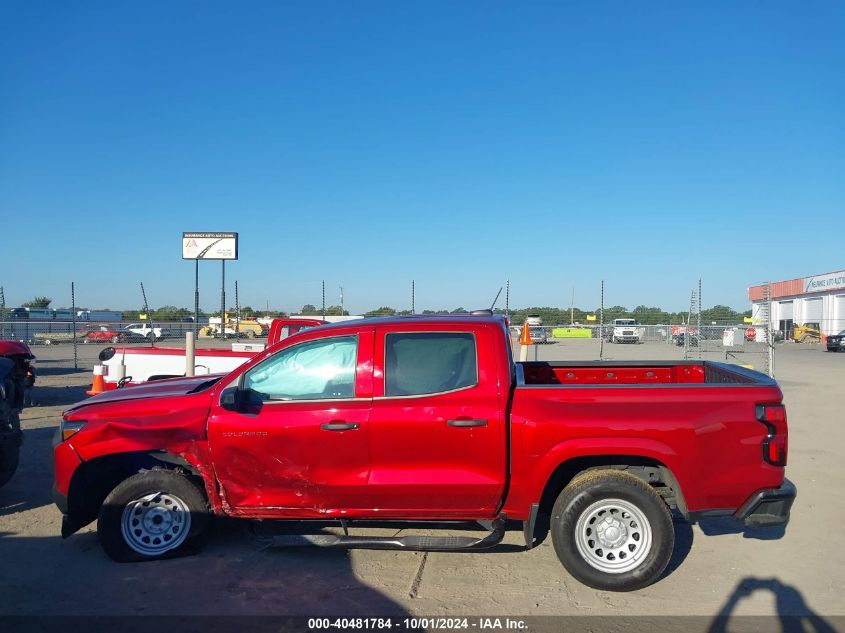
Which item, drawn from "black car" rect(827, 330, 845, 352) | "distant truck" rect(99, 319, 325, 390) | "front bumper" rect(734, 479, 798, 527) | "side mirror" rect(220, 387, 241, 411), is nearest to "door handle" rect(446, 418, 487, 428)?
"side mirror" rect(220, 387, 241, 411)

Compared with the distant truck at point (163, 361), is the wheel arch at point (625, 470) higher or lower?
lower

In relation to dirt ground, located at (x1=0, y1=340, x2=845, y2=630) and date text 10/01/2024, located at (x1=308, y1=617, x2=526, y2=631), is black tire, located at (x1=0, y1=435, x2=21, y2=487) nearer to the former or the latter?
dirt ground, located at (x1=0, y1=340, x2=845, y2=630)

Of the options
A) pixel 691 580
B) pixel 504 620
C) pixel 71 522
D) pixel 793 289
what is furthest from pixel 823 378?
pixel 793 289

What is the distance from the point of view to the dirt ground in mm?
4316

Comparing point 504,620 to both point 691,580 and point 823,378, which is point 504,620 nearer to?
point 691,580

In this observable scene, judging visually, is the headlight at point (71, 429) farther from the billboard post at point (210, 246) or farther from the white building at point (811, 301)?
the white building at point (811, 301)

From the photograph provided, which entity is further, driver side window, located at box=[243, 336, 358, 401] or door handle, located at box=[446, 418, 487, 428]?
driver side window, located at box=[243, 336, 358, 401]

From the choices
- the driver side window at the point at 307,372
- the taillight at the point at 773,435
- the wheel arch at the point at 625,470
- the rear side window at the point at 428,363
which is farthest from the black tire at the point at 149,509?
the taillight at the point at 773,435

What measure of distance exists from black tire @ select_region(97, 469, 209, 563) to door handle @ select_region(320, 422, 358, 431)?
1.19 meters

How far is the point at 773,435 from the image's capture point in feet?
14.6

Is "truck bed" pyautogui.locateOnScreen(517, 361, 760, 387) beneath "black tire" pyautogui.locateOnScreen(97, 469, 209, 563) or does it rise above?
above

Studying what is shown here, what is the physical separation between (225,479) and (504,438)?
208 centimetres

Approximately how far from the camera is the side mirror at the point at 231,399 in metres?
4.76

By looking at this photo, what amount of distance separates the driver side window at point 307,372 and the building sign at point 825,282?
6026 cm
